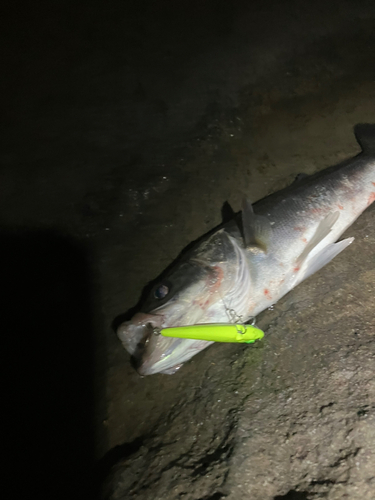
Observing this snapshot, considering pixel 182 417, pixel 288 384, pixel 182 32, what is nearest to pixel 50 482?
pixel 182 417

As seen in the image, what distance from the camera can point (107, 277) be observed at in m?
2.89

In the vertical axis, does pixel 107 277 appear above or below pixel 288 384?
above

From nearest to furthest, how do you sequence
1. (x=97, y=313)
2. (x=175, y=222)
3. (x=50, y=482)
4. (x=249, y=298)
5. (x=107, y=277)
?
(x=50, y=482) < (x=249, y=298) < (x=97, y=313) < (x=107, y=277) < (x=175, y=222)

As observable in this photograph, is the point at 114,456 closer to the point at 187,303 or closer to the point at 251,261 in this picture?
the point at 187,303

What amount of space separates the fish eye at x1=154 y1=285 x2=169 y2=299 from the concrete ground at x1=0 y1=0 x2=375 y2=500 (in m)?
0.57

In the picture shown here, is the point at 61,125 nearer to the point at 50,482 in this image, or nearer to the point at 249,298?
the point at 249,298

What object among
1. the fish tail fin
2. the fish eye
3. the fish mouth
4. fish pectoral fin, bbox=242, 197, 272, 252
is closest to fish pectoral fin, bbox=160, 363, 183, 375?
the fish mouth

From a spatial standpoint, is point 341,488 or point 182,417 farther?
point 182,417

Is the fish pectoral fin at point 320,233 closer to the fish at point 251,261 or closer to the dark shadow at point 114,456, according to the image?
the fish at point 251,261

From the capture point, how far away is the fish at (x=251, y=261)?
200cm

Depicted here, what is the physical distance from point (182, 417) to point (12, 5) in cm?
528

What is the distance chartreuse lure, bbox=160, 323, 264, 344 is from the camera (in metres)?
1.89

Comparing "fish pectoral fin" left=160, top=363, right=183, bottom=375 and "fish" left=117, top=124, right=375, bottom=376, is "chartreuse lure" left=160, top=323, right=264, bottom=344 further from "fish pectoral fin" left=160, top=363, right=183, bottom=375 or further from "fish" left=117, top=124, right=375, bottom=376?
"fish pectoral fin" left=160, top=363, right=183, bottom=375

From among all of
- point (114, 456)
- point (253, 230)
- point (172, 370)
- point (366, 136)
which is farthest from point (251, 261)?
point (366, 136)
